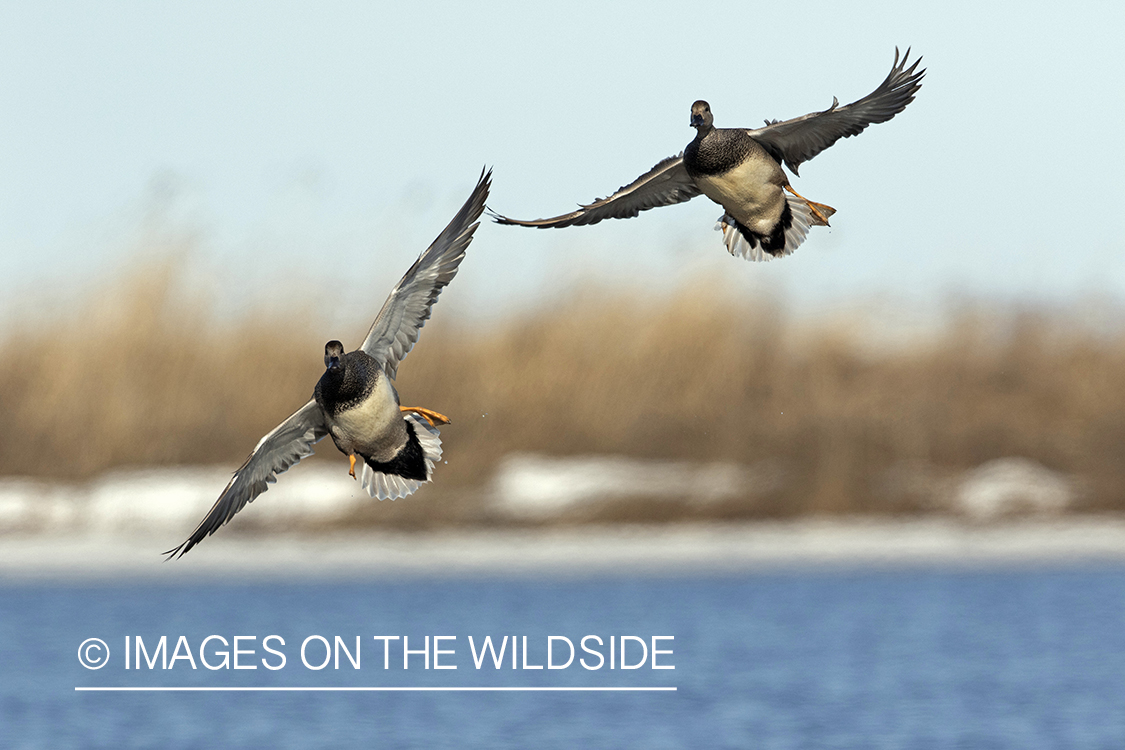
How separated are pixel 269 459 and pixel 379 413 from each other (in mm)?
1286

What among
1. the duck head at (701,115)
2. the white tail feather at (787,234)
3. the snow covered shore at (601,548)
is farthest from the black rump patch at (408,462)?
the snow covered shore at (601,548)

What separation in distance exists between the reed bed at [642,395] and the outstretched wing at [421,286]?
1498cm

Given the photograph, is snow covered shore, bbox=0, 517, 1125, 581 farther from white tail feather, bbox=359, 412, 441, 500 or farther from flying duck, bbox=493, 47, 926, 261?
flying duck, bbox=493, 47, 926, 261

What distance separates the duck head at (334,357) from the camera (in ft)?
29.5

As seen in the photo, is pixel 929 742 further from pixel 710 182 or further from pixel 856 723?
pixel 710 182

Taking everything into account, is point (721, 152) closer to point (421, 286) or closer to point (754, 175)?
point (754, 175)

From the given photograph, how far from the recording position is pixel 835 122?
905cm

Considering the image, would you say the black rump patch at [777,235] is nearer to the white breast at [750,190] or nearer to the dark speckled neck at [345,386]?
the white breast at [750,190]

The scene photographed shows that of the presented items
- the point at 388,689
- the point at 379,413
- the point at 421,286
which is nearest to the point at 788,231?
the point at 421,286

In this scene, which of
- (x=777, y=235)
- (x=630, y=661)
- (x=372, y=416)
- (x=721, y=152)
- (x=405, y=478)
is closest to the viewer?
(x=721, y=152)

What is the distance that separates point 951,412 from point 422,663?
415 inches

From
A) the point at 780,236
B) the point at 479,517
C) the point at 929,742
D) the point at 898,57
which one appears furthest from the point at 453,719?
the point at 898,57

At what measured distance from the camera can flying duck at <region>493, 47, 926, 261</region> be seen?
886 centimetres

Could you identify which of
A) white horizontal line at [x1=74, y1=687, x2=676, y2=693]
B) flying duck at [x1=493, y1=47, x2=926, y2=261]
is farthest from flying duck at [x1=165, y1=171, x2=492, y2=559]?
white horizontal line at [x1=74, y1=687, x2=676, y2=693]
